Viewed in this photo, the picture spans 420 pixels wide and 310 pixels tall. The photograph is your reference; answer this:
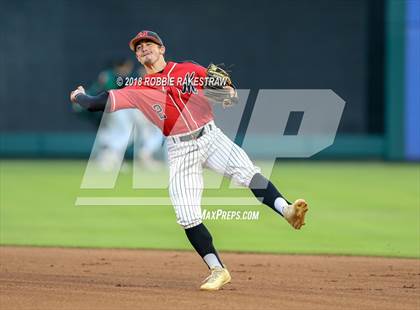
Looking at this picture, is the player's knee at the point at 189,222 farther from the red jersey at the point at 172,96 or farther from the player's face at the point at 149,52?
the player's face at the point at 149,52

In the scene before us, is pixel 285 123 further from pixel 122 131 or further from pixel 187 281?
pixel 187 281

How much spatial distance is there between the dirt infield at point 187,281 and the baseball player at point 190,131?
0.50m

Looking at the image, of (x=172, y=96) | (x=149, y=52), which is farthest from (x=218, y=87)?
(x=149, y=52)

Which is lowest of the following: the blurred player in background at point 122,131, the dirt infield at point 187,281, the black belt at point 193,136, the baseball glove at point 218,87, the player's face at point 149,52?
the blurred player in background at point 122,131

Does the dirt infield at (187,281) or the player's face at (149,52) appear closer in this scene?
the dirt infield at (187,281)

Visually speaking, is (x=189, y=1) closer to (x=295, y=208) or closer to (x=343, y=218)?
(x=343, y=218)

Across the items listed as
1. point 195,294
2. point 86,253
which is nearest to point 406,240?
point 86,253

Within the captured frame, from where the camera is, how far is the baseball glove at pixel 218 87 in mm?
7629

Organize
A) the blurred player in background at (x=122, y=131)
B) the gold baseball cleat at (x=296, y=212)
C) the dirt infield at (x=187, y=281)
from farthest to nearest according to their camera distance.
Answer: the blurred player in background at (x=122, y=131), the gold baseball cleat at (x=296, y=212), the dirt infield at (x=187, y=281)

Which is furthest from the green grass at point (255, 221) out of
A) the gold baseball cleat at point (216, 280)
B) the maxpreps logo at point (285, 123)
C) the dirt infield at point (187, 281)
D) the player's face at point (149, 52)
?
the player's face at point (149, 52)

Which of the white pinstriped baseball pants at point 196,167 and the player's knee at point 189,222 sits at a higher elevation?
the white pinstriped baseball pants at point 196,167

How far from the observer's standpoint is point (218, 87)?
7.63 meters

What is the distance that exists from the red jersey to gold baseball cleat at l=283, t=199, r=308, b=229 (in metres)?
0.98

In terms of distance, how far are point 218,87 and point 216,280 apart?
4.82ft
